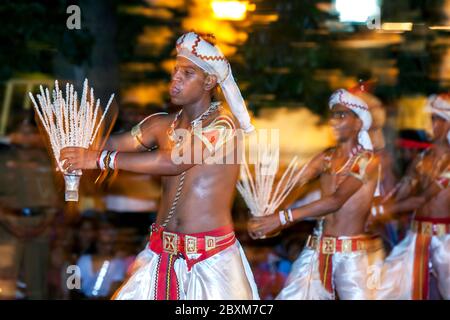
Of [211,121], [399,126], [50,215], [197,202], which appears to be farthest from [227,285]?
[399,126]

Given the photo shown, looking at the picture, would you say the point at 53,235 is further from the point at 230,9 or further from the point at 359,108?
the point at 359,108

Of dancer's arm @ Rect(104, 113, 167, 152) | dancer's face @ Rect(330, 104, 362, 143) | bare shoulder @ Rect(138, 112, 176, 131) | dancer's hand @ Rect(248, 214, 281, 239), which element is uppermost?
dancer's face @ Rect(330, 104, 362, 143)

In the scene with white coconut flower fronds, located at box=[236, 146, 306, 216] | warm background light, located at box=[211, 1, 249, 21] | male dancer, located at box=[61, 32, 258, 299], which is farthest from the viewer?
warm background light, located at box=[211, 1, 249, 21]

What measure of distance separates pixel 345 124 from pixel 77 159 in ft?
8.07

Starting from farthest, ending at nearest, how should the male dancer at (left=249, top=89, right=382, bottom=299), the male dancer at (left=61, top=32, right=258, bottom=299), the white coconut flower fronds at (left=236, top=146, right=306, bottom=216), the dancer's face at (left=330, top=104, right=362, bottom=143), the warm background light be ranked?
the warm background light → the dancer's face at (left=330, top=104, right=362, bottom=143) → the male dancer at (left=249, top=89, right=382, bottom=299) → the white coconut flower fronds at (left=236, top=146, right=306, bottom=216) → the male dancer at (left=61, top=32, right=258, bottom=299)

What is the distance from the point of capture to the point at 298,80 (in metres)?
9.11

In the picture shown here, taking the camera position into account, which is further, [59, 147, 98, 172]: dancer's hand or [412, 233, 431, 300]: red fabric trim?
[412, 233, 431, 300]: red fabric trim

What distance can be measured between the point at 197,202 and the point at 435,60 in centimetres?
400

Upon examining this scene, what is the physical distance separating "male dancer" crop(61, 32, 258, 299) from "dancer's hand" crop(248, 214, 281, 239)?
29.8 inches

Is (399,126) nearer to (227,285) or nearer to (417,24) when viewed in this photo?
(417,24)

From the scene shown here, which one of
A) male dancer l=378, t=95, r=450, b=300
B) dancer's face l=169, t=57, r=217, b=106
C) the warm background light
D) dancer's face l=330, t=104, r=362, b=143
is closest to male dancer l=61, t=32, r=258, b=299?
dancer's face l=169, t=57, r=217, b=106

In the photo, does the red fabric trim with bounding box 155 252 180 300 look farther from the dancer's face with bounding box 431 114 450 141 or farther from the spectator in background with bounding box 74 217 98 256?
the dancer's face with bounding box 431 114 450 141

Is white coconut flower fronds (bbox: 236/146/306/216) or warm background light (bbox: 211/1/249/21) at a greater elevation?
warm background light (bbox: 211/1/249/21)

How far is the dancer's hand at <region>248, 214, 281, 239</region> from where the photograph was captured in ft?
23.4
